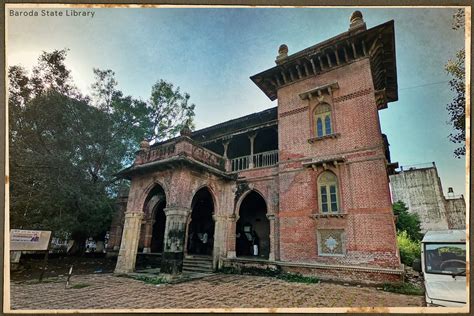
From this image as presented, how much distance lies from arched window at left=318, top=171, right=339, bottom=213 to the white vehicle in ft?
11.5

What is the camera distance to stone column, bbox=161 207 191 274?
8.03m

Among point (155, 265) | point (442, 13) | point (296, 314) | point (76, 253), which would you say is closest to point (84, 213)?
point (76, 253)

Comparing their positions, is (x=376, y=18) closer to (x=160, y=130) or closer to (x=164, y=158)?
(x=164, y=158)

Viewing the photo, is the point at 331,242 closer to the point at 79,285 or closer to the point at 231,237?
the point at 231,237

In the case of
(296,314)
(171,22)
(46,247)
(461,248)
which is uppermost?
(171,22)

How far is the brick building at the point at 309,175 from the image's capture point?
784cm

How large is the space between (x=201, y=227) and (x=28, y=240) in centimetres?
823

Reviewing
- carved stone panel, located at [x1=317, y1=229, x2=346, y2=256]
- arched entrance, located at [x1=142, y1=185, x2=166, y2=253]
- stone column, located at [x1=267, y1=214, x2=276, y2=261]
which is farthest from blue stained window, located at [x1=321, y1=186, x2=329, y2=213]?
arched entrance, located at [x1=142, y1=185, x2=166, y2=253]

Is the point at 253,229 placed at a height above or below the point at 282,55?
below

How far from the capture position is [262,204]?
13.0 metres

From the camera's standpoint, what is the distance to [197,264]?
10.5 m

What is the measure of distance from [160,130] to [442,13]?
56.6 ft

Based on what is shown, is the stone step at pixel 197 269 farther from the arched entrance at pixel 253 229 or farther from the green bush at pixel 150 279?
the arched entrance at pixel 253 229

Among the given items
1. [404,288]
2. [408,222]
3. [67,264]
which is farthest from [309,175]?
[67,264]
